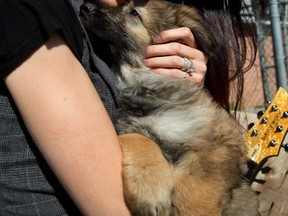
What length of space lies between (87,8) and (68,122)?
2.85 feet

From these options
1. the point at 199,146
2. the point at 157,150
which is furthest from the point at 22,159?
the point at 199,146

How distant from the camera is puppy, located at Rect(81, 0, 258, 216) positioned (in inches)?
67.6

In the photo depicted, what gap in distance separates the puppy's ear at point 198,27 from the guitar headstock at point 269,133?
0.81m

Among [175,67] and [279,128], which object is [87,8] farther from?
[279,128]

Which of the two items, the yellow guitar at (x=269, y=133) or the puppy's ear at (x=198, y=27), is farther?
the yellow guitar at (x=269, y=133)

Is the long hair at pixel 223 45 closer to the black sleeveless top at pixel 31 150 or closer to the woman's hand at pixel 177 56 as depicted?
the woman's hand at pixel 177 56

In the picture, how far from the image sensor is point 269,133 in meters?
3.03

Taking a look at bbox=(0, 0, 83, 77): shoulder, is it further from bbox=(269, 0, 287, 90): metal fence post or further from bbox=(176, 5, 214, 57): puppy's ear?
bbox=(269, 0, 287, 90): metal fence post

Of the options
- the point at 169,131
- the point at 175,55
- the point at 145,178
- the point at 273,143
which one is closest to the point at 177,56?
the point at 175,55

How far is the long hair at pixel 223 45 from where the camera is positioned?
2420 mm

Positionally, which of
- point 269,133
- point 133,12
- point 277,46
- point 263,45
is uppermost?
point 133,12

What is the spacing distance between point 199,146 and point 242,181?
38cm

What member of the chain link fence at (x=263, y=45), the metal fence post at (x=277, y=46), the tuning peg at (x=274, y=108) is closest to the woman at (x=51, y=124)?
the chain link fence at (x=263, y=45)

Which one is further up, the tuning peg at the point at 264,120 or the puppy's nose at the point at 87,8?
the puppy's nose at the point at 87,8
